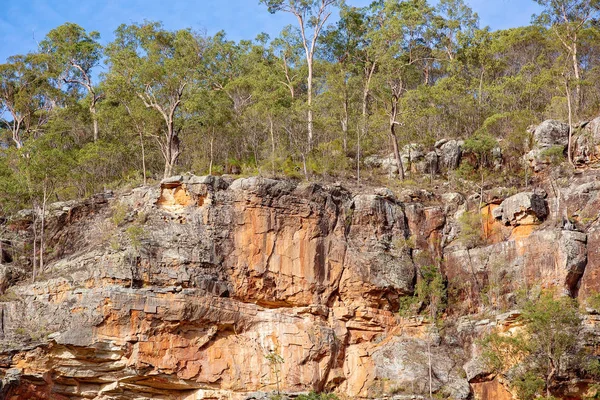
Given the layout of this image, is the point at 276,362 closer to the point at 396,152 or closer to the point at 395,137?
the point at 396,152

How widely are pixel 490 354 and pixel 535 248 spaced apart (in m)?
5.13

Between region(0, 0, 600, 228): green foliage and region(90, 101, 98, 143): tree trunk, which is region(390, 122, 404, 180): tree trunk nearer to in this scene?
region(0, 0, 600, 228): green foliage

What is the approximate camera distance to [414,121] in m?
41.1

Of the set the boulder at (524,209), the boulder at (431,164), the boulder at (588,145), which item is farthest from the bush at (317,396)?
the boulder at (588,145)

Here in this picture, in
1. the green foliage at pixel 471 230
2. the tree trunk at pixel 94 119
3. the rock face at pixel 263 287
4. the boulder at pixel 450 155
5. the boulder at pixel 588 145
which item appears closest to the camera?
the rock face at pixel 263 287

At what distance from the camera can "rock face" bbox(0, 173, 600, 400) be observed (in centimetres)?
2873

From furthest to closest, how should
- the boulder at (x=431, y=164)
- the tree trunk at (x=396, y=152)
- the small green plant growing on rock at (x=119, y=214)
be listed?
the boulder at (x=431, y=164) < the tree trunk at (x=396, y=152) < the small green plant growing on rock at (x=119, y=214)

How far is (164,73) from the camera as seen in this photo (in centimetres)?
→ 3747

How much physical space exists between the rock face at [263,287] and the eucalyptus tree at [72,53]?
587 inches

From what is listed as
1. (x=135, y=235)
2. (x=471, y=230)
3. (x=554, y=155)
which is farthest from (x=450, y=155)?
(x=135, y=235)

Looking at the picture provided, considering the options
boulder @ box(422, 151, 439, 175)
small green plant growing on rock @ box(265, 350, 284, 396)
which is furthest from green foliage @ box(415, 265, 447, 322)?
boulder @ box(422, 151, 439, 175)

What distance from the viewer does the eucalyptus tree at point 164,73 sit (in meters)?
37.3

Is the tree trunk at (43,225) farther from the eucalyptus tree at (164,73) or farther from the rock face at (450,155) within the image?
the rock face at (450,155)

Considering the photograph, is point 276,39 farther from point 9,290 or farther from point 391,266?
point 9,290
